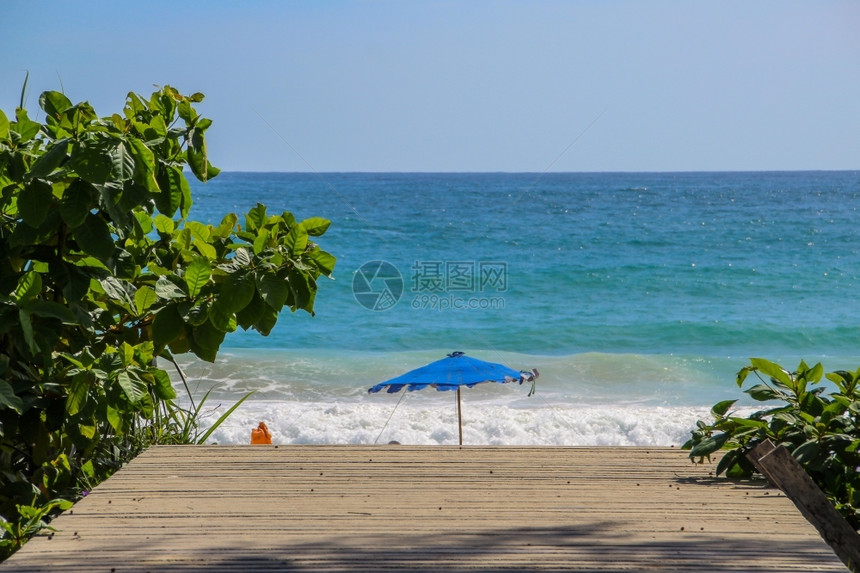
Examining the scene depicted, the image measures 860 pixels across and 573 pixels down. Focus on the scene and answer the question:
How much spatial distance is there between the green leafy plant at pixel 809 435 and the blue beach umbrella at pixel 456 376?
3402 millimetres

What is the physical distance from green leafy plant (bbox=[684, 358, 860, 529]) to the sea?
5.40m

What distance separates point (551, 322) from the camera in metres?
16.2

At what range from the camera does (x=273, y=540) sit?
2.58 meters

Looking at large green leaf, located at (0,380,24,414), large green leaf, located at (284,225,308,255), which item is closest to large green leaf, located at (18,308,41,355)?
large green leaf, located at (0,380,24,414)

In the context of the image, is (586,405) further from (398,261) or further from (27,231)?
(398,261)

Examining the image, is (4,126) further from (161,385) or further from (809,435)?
(809,435)

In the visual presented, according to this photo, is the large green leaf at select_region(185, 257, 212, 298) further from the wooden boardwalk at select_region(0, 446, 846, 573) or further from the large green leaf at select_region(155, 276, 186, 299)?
the wooden boardwalk at select_region(0, 446, 846, 573)

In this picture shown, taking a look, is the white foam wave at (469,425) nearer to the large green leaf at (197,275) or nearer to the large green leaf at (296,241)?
the large green leaf at (197,275)

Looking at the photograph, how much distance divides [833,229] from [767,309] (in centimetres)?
1218

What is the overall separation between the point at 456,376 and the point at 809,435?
391 cm

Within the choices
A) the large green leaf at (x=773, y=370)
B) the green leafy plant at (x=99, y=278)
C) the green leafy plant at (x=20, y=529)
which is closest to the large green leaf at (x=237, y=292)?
the green leafy plant at (x=99, y=278)

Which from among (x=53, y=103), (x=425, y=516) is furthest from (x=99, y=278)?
(x=425, y=516)

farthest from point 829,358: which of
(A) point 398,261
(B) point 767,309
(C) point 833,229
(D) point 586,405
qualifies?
(C) point 833,229

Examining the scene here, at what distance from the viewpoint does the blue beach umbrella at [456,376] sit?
6781 millimetres
